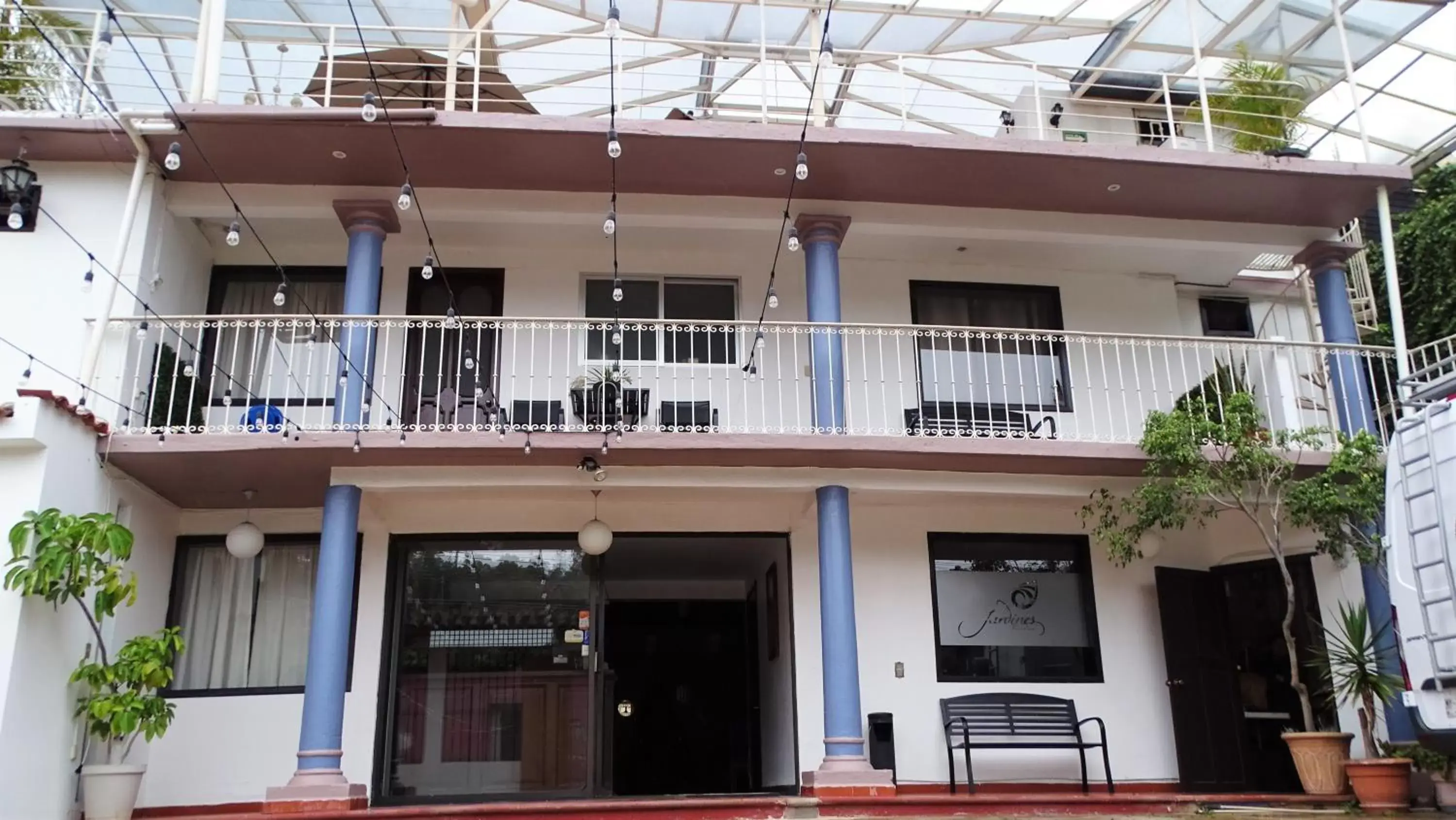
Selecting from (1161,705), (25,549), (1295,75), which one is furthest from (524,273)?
(1295,75)

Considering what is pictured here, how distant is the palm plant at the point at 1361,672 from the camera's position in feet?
28.7

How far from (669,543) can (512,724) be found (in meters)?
2.57

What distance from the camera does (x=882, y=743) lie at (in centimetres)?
914

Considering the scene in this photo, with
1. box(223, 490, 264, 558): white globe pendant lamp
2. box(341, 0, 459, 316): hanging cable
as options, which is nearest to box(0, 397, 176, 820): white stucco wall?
box(223, 490, 264, 558): white globe pendant lamp

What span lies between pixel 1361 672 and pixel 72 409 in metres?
10.3

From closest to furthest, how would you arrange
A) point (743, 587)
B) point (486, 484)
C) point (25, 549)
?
point (25, 549) < point (486, 484) < point (743, 587)

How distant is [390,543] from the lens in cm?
1013

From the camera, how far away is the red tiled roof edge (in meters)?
7.73

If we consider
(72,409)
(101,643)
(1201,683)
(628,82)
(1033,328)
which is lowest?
(1201,683)

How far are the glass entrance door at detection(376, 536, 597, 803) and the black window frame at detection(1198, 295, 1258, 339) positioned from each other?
7507 mm

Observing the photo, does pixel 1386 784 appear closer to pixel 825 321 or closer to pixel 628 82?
pixel 825 321

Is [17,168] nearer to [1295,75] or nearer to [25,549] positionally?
[25,549]

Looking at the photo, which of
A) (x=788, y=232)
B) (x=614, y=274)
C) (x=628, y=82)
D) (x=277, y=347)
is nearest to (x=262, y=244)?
(x=277, y=347)

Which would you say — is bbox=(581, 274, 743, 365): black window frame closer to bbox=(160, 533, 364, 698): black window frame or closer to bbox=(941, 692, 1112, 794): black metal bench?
bbox=(160, 533, 364, 698): black window frame
